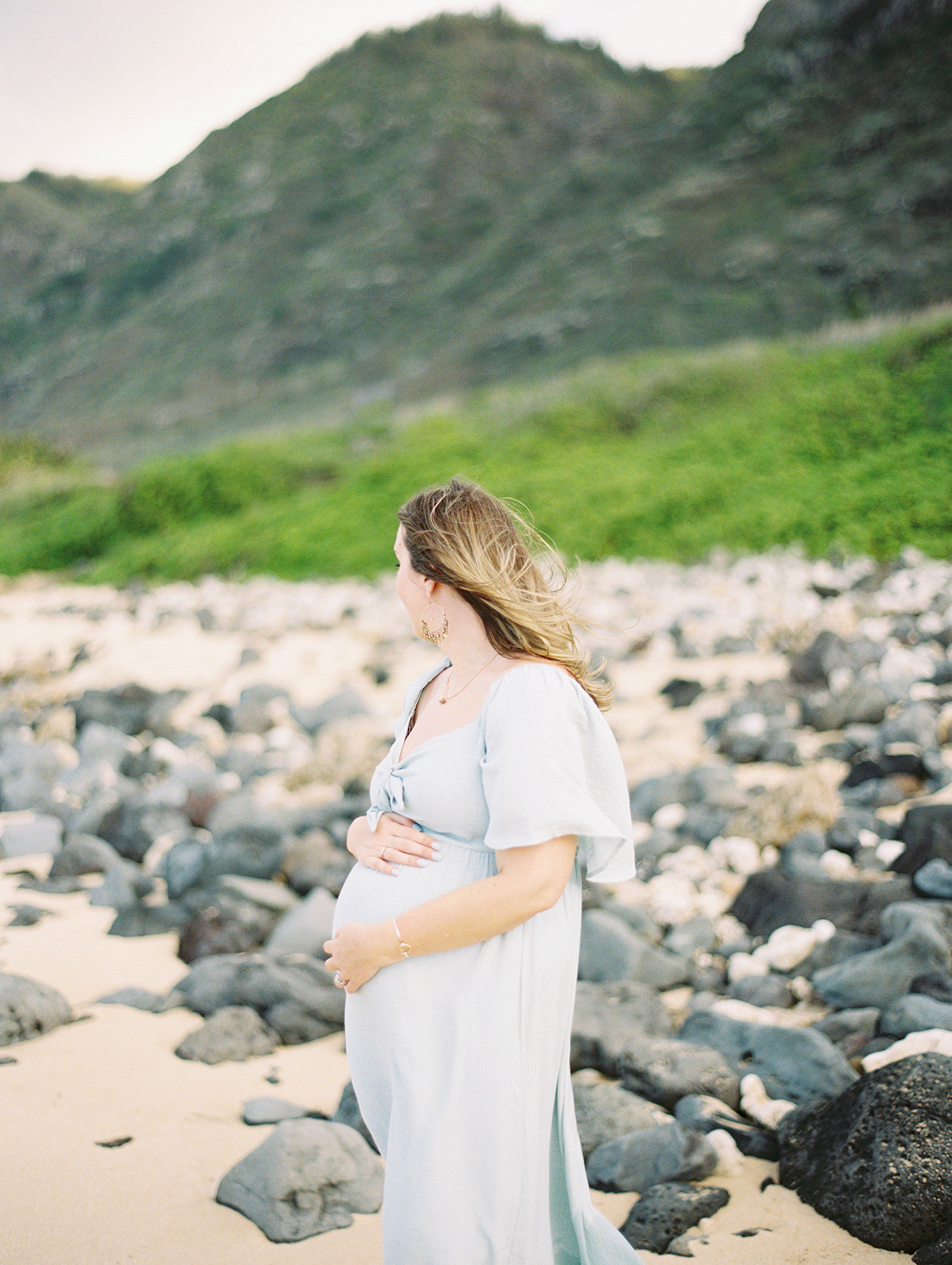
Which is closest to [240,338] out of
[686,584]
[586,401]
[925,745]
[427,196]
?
[427,196]

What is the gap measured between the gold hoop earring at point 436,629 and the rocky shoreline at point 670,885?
18.3 inches

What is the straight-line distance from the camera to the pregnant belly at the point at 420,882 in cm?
181

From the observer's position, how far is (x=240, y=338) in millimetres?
44625

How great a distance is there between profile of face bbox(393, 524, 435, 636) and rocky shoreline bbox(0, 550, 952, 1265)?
52 cm

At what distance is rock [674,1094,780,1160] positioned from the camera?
2.60 meters

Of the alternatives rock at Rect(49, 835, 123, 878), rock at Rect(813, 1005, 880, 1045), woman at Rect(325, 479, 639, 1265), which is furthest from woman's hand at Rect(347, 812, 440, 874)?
rock at Rect(49, 835, 123, 878)

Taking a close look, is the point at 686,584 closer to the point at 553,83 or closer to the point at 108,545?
the point at 108,545

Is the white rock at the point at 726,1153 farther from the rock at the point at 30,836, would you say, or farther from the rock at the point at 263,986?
the rock at the point at 30,836

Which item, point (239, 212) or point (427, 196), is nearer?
point (427, 196)

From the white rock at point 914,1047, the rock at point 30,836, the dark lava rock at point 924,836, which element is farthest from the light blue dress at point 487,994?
the rock at point 30,836

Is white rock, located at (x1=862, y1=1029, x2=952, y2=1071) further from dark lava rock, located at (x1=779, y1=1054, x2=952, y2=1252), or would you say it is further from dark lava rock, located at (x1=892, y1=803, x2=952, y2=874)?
dark lava rock, located at (x1=892, y1=803, x2=952, y2=874)

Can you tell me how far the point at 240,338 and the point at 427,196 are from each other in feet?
39.9

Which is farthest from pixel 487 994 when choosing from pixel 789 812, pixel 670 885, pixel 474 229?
pixel 474 229

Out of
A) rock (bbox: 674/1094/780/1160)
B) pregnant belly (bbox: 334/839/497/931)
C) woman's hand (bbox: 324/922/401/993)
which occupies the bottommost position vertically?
rock (bbox: 674/1094/780/1160)
